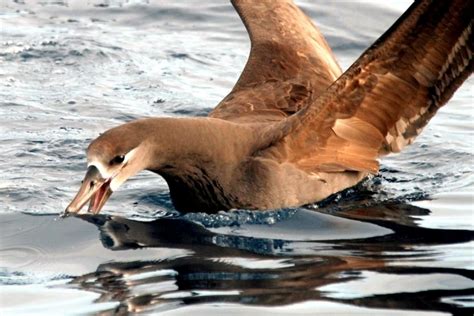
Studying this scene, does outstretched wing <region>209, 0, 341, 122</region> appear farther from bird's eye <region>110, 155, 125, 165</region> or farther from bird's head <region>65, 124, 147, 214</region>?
bird's eye <region>110, 155, 125, 165</region>

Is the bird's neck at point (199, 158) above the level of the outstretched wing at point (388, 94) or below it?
below

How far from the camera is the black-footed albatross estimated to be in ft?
29.4

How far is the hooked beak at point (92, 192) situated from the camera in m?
8.68

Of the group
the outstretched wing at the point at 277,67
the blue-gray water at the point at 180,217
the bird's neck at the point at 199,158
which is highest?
the outstretched wing at the point at 277,67

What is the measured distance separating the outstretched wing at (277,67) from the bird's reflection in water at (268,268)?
1278 millimetres

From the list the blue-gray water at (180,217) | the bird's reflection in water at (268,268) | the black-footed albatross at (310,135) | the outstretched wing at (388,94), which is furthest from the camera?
the outstretched wing at (388,94)

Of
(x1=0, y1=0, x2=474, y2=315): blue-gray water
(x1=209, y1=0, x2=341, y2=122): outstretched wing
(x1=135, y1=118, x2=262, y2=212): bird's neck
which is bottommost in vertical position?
(x1=0, y1=0, x2=474, y2=315): blue-gray water

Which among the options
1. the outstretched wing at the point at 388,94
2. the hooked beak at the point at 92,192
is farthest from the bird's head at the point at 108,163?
the outstretched wing at the point at 388,94

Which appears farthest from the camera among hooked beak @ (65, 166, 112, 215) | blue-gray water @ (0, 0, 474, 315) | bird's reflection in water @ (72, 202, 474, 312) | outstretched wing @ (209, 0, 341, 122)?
outstretched wing @ (209, 0, 341, 122)

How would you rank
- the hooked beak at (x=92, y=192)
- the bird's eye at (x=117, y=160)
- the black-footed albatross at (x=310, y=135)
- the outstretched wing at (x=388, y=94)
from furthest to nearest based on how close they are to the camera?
1. the outstretched wing at (x=388, y=94)
2. the black-footed albatross at (x=310, y=135)
3. the bird's eye at (x=117, y=160)
4. the hooked beak at (x=92, y=192)

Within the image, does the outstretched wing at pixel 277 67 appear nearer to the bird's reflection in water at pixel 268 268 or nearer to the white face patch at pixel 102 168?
the bird's reflection in water at pixel 268 268

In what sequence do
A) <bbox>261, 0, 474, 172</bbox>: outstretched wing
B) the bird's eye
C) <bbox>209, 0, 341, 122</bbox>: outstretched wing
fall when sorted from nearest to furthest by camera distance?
the bird's eye
<bbox>261, 0, 474, 172</bbox>: outstretched wing
<bbox>209, 0, 341, 122</bbox>: outstretched wing

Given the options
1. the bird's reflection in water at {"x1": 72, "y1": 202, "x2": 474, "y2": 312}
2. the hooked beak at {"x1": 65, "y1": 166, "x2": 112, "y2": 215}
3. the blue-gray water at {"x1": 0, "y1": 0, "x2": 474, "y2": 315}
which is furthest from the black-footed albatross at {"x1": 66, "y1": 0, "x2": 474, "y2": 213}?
the bird's reflection in water at {"x1": 72, "y1": 202, "x2": 474, "y2": 312}

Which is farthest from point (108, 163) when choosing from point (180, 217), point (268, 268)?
point (268, 268)
